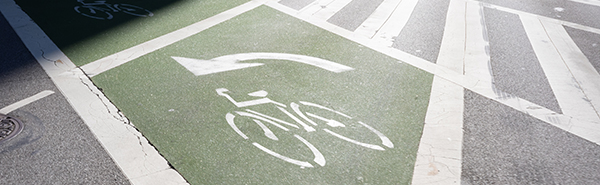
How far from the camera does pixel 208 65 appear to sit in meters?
5.91

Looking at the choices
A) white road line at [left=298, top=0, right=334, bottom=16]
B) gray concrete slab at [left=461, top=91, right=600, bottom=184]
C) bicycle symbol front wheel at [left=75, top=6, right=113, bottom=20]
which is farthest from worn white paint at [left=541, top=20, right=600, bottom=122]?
bicycle symbol front wheel at [left=75, top=6, right=113, bottom=20]

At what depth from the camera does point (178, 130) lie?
14.5 feet

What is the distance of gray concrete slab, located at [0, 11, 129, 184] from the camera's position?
3727mm

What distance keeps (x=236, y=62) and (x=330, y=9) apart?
11.1 feet

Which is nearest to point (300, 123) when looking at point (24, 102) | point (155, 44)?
point (155, 44)

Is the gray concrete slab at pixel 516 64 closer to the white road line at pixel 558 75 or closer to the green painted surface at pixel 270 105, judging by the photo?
the white road line at pixel 558 75

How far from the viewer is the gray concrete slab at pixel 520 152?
3844 mm

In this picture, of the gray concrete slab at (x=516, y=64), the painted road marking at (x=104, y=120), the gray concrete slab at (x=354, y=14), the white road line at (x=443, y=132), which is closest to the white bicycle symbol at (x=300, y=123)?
the white road line at (x=443, y=132)

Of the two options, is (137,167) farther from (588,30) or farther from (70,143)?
(588,30)

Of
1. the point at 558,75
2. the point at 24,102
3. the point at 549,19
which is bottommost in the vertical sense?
the point at 24,102

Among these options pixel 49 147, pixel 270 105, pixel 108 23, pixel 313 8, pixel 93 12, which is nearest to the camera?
pixel 49 147

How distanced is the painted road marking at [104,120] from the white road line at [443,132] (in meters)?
2.46

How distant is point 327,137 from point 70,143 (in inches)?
111

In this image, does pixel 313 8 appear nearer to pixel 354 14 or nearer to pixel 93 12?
pixel 354 14
